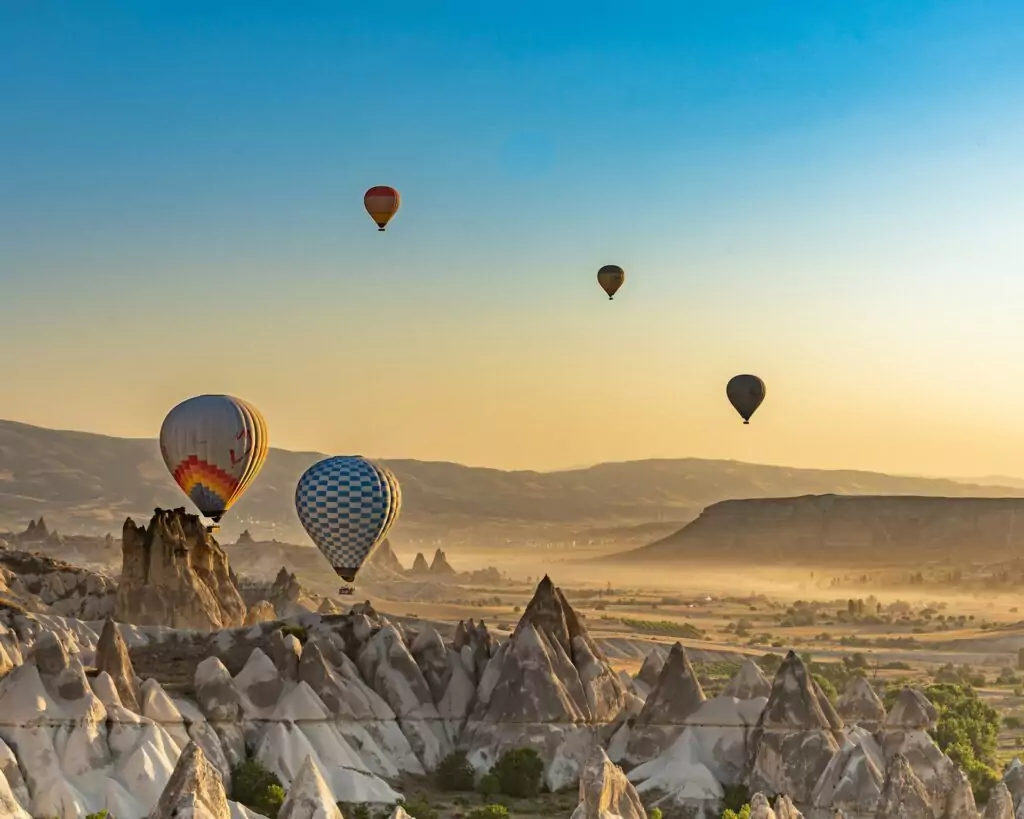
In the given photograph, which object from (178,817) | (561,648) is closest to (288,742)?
(561,648)

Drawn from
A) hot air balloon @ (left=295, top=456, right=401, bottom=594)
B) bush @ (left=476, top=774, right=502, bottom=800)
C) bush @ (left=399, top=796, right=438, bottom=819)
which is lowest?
bush @ (left=399, top=796, right=438, bottom=819)

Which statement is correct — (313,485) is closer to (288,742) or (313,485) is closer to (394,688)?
(394,688)

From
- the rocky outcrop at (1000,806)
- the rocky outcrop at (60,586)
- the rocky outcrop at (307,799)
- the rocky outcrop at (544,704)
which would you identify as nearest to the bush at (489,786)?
the rocky outcrop at (544,704)

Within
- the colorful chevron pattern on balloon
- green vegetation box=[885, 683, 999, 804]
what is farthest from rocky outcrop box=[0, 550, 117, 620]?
green vegetation box=[885, 683, 999, 804]

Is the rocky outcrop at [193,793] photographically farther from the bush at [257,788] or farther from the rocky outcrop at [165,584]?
the rocky outcrop at [165,584]

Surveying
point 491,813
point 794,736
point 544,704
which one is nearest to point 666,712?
point 544,704

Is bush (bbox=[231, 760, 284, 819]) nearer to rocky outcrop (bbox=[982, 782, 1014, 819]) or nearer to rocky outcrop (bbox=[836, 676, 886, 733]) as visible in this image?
rocky outcrop (bbox=[836, 676, 886, 733])
